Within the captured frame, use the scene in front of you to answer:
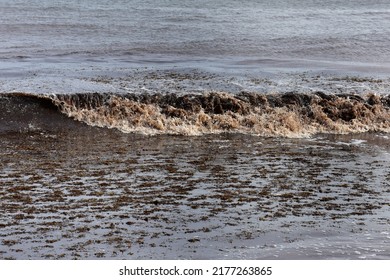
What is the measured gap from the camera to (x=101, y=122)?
1413 centimetres

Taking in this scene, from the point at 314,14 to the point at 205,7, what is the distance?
218 inches

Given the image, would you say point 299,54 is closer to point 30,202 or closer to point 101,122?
point 101,122

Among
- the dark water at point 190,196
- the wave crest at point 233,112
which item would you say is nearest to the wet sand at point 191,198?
the dark water at point 190,196

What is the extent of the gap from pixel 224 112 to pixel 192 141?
214 cm

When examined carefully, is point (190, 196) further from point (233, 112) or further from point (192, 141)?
point (233, 112)

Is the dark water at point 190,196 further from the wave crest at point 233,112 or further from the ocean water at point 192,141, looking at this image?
the wave crest at point 233,112

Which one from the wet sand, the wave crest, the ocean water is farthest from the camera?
the wave crest

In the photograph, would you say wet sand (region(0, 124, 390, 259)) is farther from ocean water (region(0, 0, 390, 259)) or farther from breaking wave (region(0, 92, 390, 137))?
breaking wave (region(0, 92, 390, 137))

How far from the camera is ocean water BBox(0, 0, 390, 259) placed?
7.71m

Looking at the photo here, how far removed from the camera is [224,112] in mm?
14820

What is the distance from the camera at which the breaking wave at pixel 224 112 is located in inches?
552

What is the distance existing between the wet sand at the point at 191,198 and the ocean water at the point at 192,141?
29mm

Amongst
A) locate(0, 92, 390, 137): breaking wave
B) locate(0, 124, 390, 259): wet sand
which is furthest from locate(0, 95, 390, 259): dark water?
locate(0, 92, 390, 137): breaking wave

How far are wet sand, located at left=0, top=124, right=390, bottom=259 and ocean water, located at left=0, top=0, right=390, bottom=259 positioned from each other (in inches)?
1.1
